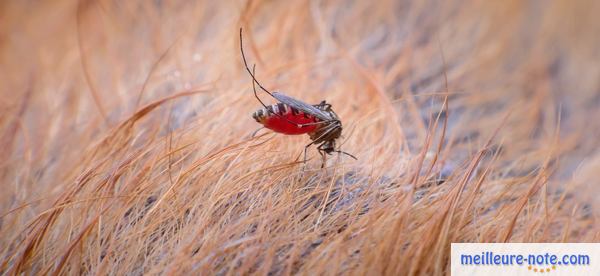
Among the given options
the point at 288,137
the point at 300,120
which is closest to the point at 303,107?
the point at 300,120

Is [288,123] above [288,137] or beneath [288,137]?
beneath

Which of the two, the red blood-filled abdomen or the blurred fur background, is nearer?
the blurred fur background

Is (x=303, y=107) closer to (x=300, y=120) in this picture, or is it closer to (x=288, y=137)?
(x=300, y=120)

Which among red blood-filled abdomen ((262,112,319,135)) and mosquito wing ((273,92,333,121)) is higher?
mosquito wing ((273,92,333,121))

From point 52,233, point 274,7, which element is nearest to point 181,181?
point 52,233

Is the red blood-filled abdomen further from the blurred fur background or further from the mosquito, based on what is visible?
the blurred fur background

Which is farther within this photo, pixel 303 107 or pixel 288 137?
pixel 288 137

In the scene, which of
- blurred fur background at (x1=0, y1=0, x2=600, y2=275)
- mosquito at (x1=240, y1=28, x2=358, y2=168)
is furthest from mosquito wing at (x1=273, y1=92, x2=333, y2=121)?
blurred fur background at (x1=0, y1=0, x2=600, y2=275)
